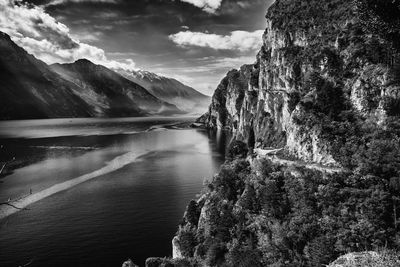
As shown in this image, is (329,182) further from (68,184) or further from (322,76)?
(68,184)

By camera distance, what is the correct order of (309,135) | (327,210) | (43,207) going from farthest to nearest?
(43,207) → (309,135) → (327,210)

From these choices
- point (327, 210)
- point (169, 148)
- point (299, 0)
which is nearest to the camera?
point (327, 210)

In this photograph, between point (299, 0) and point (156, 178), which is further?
point (299, 0)

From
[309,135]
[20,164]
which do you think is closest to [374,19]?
[309,135]

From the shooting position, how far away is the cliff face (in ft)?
230

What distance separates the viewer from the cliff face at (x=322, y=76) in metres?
70.1

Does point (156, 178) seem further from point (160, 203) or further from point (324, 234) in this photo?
point (324, 234)

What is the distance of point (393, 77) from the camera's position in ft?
220

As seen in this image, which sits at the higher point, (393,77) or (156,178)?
(393,77)

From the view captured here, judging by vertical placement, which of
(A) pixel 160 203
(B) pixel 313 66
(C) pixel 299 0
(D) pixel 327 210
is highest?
(C) pixel 299 0

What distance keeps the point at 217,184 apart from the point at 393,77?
42937 mm

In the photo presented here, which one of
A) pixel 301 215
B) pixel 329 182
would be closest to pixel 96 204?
pixel 301 215

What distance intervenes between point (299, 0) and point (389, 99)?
269ft

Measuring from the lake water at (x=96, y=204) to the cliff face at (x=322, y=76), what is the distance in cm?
3581
